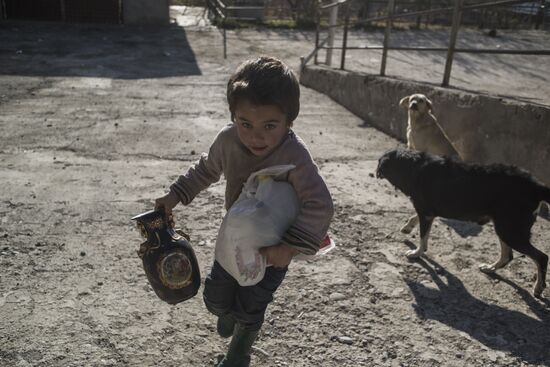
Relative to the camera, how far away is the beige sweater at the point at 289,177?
1688 millimetres

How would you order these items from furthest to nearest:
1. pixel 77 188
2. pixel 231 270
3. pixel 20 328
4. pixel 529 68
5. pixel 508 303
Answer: pixel 529 68 < pixel 77 188 < pixel 508 303 < pixel 20 328 < pixel 231 270

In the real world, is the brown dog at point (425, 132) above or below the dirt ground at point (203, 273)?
above

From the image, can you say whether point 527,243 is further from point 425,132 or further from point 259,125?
point 259,125

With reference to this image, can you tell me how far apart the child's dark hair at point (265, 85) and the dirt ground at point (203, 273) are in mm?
1343

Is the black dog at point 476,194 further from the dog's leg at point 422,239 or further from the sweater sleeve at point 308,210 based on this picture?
the sweater sleeve at point 308,210

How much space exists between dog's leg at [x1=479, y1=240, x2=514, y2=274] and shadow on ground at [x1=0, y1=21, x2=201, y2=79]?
29.3ft

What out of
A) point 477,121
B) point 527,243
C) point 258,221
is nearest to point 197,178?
point 258,221

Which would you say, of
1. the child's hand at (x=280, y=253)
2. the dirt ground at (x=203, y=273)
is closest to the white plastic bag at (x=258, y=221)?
the child's hand at (x=280, y=253)

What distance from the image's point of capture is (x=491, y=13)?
22.6 metres

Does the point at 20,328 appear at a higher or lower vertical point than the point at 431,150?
lower

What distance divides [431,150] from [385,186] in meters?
0.62

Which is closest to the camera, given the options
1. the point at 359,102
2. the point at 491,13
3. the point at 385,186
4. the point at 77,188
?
the point at 77,188

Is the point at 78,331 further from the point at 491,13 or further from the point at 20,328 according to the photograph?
the point at 491,13

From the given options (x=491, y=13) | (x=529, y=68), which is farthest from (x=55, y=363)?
(x=491, y=13)
